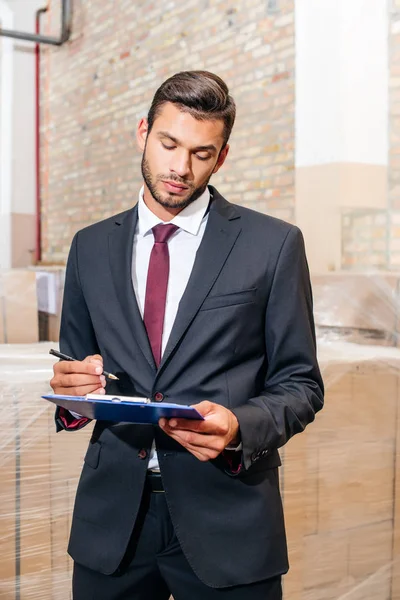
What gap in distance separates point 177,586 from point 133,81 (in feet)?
13.7

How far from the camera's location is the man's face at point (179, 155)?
116 centimetres

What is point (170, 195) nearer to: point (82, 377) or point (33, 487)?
point (82, 377)

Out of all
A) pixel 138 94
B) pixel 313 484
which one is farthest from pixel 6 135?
pixel 313 484

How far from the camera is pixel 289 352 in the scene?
3.66ft

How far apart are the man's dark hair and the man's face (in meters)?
0.01

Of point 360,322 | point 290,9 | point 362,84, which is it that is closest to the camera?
point 360,322

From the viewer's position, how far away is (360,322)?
2428 millimetres

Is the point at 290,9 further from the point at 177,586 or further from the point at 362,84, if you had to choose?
the point at 177,586

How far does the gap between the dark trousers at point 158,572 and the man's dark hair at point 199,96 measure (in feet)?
2.24

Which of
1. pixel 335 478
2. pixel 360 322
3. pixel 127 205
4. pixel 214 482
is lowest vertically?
pixel 335 478

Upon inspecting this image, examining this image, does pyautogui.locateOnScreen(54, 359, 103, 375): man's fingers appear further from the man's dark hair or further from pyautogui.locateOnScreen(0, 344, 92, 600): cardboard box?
pyautogui.locateOnScreen(0, 344, 92, 600): cardboard box

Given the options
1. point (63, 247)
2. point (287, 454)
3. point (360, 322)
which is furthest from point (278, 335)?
point (63, 247)

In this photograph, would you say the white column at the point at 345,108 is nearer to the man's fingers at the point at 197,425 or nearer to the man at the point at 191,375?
the man at the point at 191,375

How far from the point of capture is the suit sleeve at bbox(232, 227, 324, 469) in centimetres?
108
